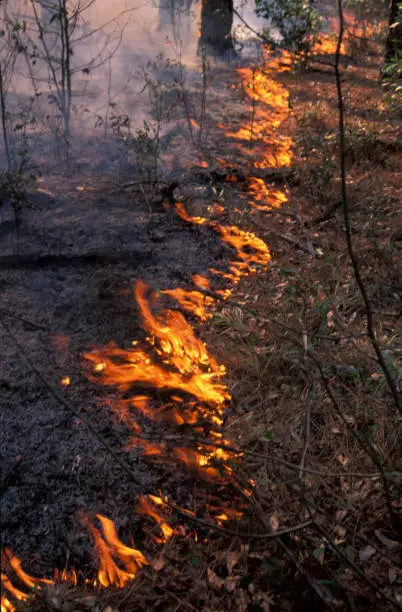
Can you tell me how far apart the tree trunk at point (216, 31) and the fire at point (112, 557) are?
12892mm

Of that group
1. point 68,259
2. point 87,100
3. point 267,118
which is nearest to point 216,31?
point 87,100

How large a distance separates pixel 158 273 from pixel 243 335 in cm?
126

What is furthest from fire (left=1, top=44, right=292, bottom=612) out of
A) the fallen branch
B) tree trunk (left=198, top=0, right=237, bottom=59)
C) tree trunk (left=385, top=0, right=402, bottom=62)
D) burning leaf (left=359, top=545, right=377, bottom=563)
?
tree trunk (left=198, top=0, right=237, bottom=59)

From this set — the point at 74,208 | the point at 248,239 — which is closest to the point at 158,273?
the point at 248,239

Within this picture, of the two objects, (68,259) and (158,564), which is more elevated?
(68,259)

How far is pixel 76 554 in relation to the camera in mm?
2438

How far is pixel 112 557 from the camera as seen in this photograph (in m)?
2.43

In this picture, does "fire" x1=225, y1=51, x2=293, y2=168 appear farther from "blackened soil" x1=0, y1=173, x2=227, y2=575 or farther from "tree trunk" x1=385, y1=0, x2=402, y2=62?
"blackened soil" x1=0, y1=173, x2=227, y2=575

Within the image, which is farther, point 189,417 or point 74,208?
point 74,208

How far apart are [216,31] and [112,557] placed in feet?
45.6

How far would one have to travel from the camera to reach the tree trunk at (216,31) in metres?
12.7

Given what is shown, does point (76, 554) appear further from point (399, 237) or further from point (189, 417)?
point (399, 237)

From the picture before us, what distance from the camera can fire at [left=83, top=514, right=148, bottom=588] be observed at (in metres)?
2.35

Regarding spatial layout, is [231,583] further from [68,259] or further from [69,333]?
[68,259]
